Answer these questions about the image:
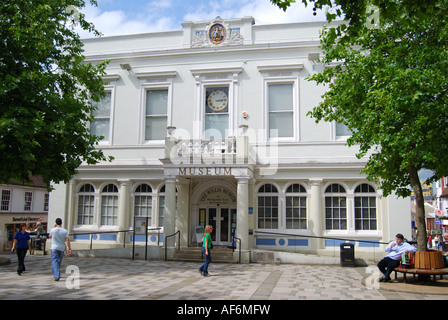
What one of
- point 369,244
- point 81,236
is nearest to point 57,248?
point 81,236

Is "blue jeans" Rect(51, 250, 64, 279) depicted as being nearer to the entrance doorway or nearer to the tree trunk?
the entrance doorway

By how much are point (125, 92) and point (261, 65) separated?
22.3 ft

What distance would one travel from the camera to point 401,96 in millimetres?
10047

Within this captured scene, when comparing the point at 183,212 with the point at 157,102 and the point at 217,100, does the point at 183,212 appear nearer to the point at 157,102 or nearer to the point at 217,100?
the point at 217,100

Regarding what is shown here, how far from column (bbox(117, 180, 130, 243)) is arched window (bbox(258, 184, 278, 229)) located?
628cm

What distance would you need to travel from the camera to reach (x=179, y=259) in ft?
54.6

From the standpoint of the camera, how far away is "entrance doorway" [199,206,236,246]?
18.6 m

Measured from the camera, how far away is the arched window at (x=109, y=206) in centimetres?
1941

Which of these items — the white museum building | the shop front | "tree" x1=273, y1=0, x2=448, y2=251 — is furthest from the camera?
the shop front

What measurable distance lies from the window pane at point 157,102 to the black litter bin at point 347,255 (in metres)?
10.4

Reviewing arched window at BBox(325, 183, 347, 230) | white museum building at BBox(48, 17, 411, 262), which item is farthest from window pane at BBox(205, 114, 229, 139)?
arched window at BBox(325, 183, 347, 230)

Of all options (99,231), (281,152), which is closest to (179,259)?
(99,231)

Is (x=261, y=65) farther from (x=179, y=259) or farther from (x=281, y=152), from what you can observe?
(x=179, y=259)

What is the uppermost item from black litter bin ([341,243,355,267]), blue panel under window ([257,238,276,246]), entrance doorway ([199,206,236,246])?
entrance doorway ([199,206,236,246])
